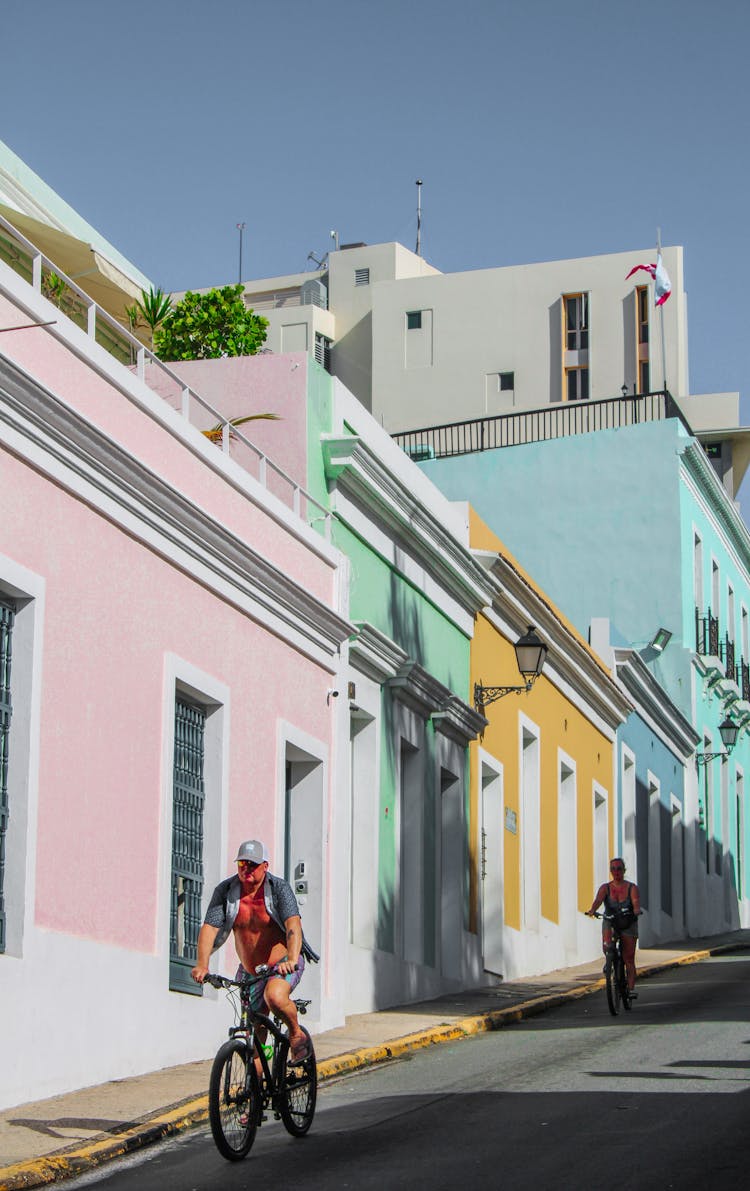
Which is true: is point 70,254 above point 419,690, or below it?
above

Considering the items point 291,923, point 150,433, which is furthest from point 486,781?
point 291,923

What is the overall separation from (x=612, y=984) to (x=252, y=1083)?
27.5 feet

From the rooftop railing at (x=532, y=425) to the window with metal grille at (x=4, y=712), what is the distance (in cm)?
2445

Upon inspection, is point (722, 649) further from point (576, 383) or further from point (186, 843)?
point (186, 843)

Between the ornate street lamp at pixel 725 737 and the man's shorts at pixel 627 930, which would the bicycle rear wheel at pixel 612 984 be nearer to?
the man's shorts at pixel 627 930

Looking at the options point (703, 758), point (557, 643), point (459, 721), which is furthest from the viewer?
point (703, 758)

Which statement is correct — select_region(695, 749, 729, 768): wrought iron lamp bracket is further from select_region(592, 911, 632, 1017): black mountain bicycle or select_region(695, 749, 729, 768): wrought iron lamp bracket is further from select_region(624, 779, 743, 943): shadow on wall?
select_region(592, 911, 632, 1017): black mountain bicycle

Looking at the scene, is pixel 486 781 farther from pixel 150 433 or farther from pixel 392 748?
pixel 150 433

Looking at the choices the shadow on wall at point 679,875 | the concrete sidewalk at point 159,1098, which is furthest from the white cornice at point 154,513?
the shadow on wall at point 679,875

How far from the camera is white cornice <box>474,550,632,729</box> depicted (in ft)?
73.4

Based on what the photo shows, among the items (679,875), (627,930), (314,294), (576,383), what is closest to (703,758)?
(679,875)

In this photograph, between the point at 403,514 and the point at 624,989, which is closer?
the point at 624,989

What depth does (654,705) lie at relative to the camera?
32.6m

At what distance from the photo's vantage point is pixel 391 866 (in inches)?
707
